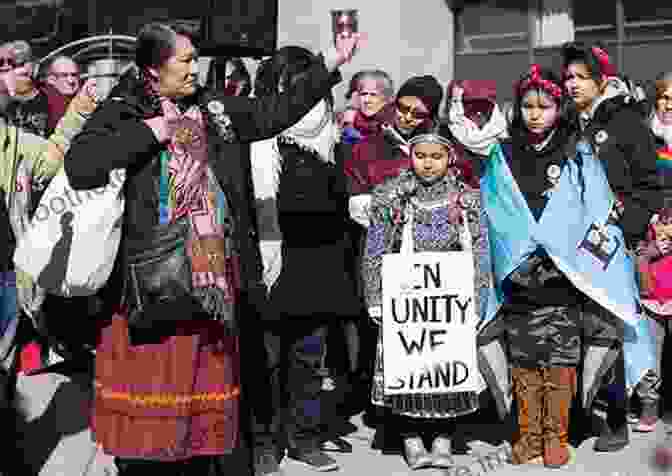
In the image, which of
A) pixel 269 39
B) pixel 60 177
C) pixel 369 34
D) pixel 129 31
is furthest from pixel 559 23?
pixel 60 177

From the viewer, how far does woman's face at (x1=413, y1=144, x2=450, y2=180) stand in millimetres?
4676

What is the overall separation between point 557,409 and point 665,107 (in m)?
1.96

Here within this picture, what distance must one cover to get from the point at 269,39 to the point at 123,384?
1.82m

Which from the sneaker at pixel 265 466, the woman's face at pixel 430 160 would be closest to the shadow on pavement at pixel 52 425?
the sneaker at pixel 265 466

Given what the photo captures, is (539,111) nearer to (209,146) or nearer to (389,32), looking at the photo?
(209,146)

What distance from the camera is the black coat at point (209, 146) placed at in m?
3.57

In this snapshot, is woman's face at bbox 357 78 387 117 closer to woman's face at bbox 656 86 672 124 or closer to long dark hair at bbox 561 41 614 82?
long dark hair at bbox 561 41 614 82

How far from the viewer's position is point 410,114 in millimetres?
4969

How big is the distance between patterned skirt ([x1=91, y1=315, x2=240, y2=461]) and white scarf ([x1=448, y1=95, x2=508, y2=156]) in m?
2.20

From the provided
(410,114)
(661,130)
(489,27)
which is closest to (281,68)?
(410,114)

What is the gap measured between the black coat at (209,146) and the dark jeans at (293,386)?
0.85 m

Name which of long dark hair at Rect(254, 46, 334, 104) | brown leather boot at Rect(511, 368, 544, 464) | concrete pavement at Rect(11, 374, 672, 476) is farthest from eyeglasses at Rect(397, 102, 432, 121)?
concrete pavement at Rect(11, 374, 672, 476)

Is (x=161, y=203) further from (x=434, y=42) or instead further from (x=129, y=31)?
(x=129, y=31)

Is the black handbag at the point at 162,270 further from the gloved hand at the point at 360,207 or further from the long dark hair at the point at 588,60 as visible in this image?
the long dark hair at the point at 588,60
